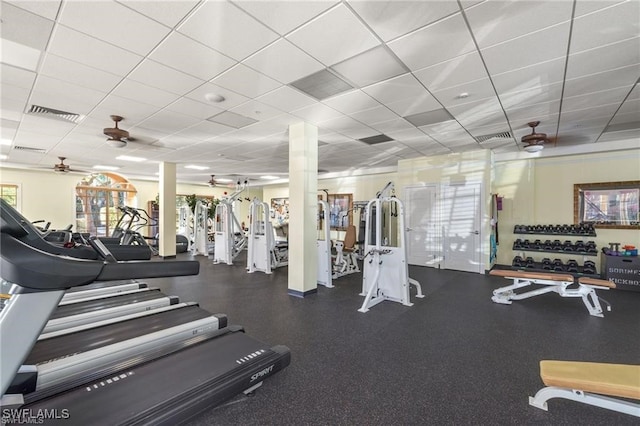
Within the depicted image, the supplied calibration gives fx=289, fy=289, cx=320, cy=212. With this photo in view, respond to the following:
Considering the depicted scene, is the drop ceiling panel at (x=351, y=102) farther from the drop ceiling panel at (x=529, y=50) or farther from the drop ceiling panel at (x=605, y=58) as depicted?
the drop ceiling panel at (x=605, y=58)

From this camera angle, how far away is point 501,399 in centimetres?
203

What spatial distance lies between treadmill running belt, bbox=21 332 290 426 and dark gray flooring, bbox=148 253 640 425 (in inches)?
10.2

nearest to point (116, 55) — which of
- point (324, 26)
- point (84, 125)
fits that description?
point (324, 26)

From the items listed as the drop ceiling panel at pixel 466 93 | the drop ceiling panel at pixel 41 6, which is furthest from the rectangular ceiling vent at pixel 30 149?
the drop ceiling panel at pixel 466 93

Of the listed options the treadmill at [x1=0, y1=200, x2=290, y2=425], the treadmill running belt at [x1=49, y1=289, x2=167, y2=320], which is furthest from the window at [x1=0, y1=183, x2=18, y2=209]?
the treadmill at [x1=0, y1=200, x2=290, y2=425]

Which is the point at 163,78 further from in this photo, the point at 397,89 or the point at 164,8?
the point at 397,89

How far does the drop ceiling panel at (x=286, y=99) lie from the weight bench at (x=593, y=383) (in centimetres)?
337

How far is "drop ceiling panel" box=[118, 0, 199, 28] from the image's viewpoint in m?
1.97

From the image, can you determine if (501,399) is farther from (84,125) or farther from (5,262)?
(84,125)

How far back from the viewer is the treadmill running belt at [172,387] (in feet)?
4.71

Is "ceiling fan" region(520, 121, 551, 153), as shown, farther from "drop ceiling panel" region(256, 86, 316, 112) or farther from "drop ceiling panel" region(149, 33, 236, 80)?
"drop ceiling panel" region(149, 33, 236, 80)

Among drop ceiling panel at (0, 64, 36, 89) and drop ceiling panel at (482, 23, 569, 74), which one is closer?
drop ceiling panel at (482, 23, 569, 74)

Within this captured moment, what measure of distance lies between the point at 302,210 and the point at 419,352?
2.52 metres

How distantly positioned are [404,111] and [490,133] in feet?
6.89
